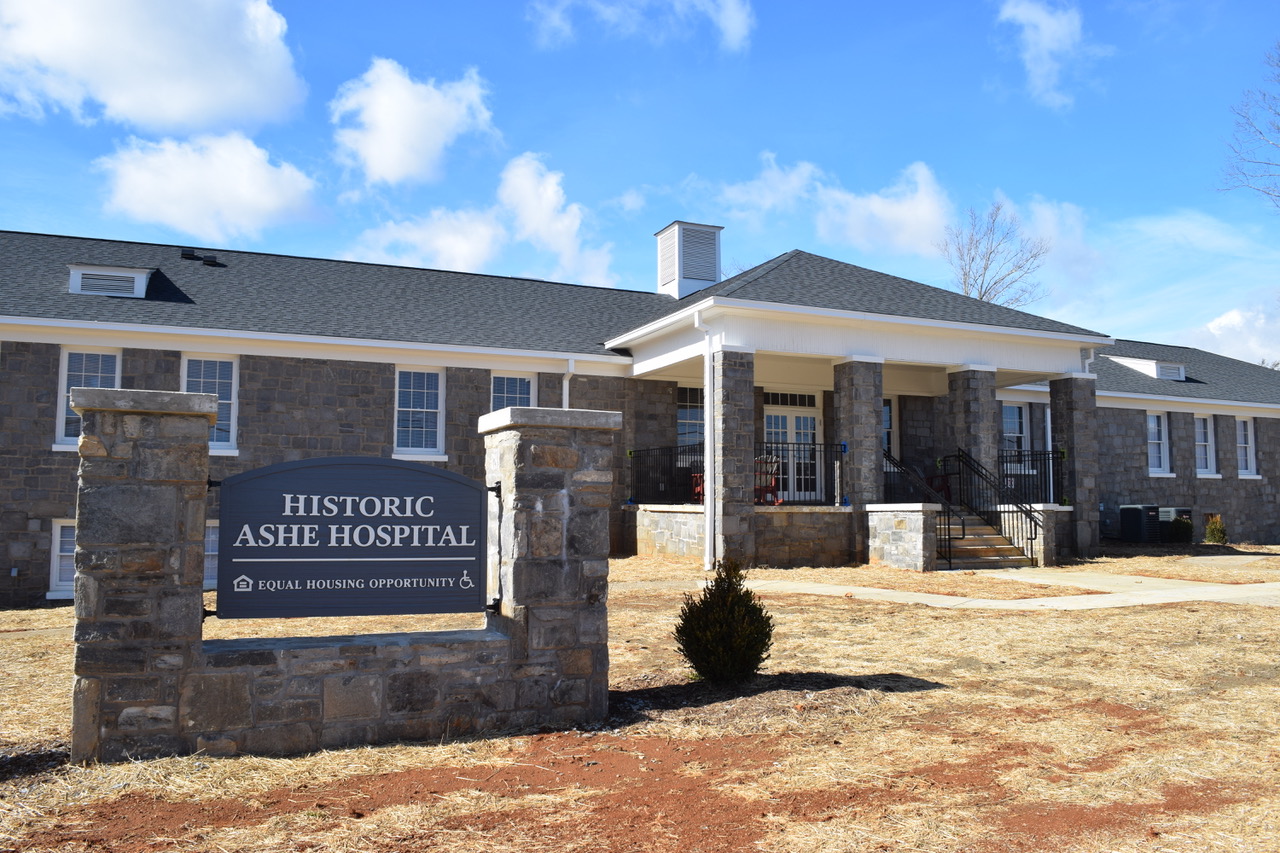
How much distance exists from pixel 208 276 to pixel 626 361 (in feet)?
26.7

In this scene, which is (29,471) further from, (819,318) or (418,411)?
(819,318)

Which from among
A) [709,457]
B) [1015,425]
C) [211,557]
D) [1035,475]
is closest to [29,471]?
[211,557]

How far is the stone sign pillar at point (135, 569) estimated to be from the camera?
5.04 metres

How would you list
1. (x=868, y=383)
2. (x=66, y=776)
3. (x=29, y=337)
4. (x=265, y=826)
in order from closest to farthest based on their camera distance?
(x=265, y=826) < (x=66, y=776) < (x=29, y=337) < (x=868, y=383)

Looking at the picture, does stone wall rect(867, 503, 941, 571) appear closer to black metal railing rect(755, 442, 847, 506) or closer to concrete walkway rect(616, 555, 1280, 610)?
concrete walkway rect(616, 555, 1280, 610)

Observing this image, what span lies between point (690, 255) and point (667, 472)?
20.5 feet

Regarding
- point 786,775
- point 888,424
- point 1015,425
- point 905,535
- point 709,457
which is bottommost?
point 786,775

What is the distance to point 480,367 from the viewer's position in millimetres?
17422

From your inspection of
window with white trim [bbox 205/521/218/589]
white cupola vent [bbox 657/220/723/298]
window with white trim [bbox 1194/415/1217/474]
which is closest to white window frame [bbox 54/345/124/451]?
window with white trim [bbox 205/521/218/589]

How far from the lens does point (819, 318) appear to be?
15906mm

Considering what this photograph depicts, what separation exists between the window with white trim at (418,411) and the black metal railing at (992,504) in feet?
31.5

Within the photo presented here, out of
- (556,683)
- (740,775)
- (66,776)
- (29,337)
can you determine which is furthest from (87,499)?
(29,337)

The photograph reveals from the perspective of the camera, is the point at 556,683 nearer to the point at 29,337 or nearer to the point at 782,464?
the point at 29,337

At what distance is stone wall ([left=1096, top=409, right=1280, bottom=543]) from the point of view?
2341 cm
